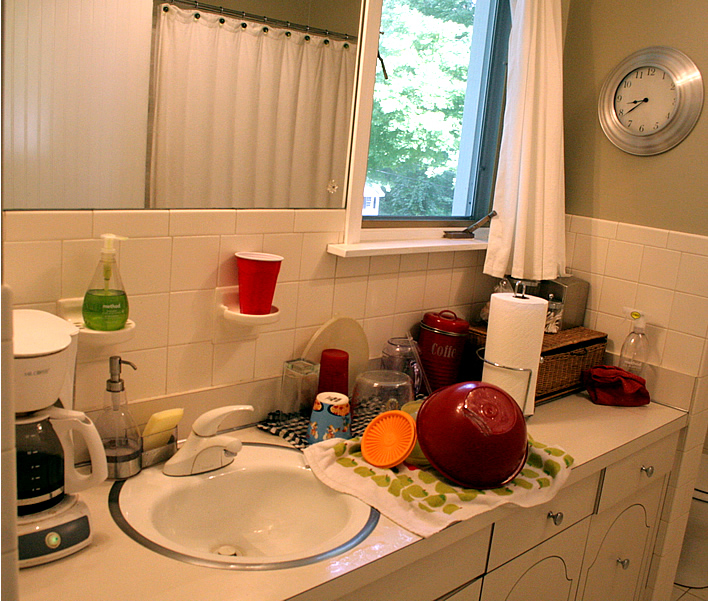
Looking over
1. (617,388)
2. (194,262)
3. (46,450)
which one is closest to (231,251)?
(194,262)

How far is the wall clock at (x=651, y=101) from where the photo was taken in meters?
2.00

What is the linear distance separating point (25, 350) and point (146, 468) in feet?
1.64

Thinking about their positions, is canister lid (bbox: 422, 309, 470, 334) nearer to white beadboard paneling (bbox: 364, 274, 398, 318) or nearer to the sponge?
white beadboard paneling (bbox: 364, 274, 398, 318)

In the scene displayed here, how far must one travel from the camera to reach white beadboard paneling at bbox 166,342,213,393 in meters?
1.56

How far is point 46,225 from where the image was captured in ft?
4.25

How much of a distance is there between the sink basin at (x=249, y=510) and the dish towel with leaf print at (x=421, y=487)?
34 mm

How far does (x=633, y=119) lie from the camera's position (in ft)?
6.95

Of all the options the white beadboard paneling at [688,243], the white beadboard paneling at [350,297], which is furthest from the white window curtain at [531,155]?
the white beadboard paneling at [350,297]

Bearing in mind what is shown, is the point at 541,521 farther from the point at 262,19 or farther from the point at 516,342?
the point at 262,19

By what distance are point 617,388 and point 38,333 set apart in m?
1.64

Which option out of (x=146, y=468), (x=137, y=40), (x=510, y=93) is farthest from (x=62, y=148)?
(x=510, y=93)

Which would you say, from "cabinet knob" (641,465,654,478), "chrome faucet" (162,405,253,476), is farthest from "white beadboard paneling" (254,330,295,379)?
"cabinet knob" (641,465,654,478)

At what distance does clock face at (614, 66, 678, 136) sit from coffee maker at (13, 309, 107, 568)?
1.73 m

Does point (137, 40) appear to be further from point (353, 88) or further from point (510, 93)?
point (510, 93)
